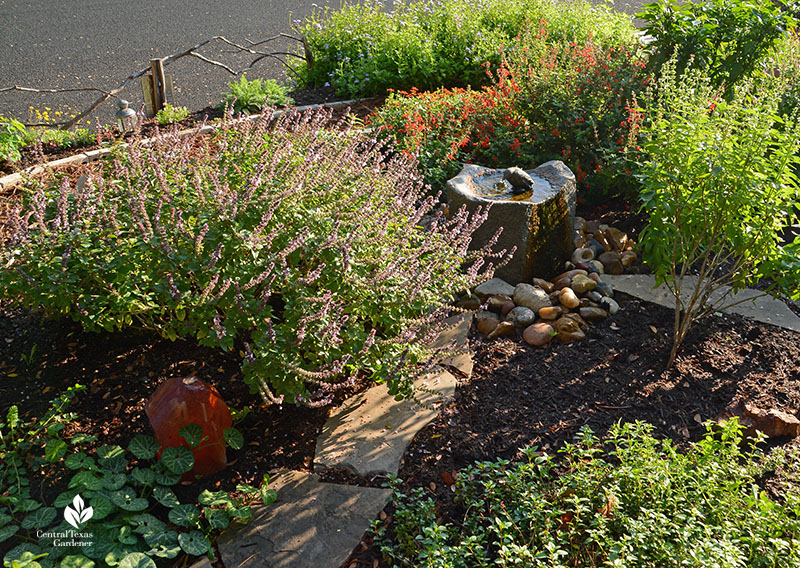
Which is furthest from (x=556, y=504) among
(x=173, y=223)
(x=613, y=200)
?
(x=613, y=200)

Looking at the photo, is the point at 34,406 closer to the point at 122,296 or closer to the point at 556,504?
the point at 122,296

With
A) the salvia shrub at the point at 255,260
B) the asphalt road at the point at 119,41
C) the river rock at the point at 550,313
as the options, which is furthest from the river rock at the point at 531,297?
the asphalt road at the point at 119,41

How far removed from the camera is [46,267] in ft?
10.3

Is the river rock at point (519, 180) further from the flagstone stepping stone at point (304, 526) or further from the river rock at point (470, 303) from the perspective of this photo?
the flagstone stepping stone at point (304, 526)

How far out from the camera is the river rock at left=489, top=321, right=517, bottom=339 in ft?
13.8

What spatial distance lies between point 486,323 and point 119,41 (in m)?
8.43

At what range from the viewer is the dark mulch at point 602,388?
341cm

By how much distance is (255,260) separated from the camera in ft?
10.1

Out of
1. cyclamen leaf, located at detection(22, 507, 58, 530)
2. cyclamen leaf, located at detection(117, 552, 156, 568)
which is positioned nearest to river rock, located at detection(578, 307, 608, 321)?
cyclamen leaf, located at detection(117, 552, 156, 568)

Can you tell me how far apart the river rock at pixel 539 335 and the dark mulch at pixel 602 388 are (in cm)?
5

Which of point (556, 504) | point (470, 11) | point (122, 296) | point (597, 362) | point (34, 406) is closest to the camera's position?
point (556, 504)

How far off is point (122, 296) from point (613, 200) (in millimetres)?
3915

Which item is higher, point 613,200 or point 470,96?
point 470,96

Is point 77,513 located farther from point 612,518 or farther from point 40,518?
point 612,518
